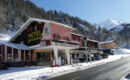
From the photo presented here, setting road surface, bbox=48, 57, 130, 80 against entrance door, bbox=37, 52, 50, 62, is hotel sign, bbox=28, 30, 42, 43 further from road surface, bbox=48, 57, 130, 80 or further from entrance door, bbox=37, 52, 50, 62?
road surface, bbox=48, 57, 130, 80

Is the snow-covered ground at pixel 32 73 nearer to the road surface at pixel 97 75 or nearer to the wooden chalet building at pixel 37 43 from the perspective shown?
the road surface at pixel 97 75

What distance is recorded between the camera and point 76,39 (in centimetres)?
4056

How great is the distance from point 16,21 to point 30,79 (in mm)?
66103

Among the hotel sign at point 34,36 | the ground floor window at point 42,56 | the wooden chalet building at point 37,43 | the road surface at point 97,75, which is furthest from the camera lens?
the ground floor window at point 42,56

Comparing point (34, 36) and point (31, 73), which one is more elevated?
point (34, 36)

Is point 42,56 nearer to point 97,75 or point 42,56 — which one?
point 42,56

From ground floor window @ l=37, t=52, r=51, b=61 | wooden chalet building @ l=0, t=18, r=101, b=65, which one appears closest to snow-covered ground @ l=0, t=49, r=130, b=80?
wooden chalet building @ l=0, t=18, r=101, b=65

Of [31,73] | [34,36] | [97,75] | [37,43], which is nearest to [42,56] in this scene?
[37,43]

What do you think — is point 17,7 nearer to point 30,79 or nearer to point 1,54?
point 1,54

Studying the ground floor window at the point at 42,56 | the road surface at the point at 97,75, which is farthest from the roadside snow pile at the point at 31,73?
the ground floor window at the point at 42,56

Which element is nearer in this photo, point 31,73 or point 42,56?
point 31,73

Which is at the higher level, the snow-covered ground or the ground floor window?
the ground floor window

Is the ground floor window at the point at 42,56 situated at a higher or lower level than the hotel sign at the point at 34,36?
lower

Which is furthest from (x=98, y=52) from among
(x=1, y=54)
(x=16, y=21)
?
(x=16, y=21)
